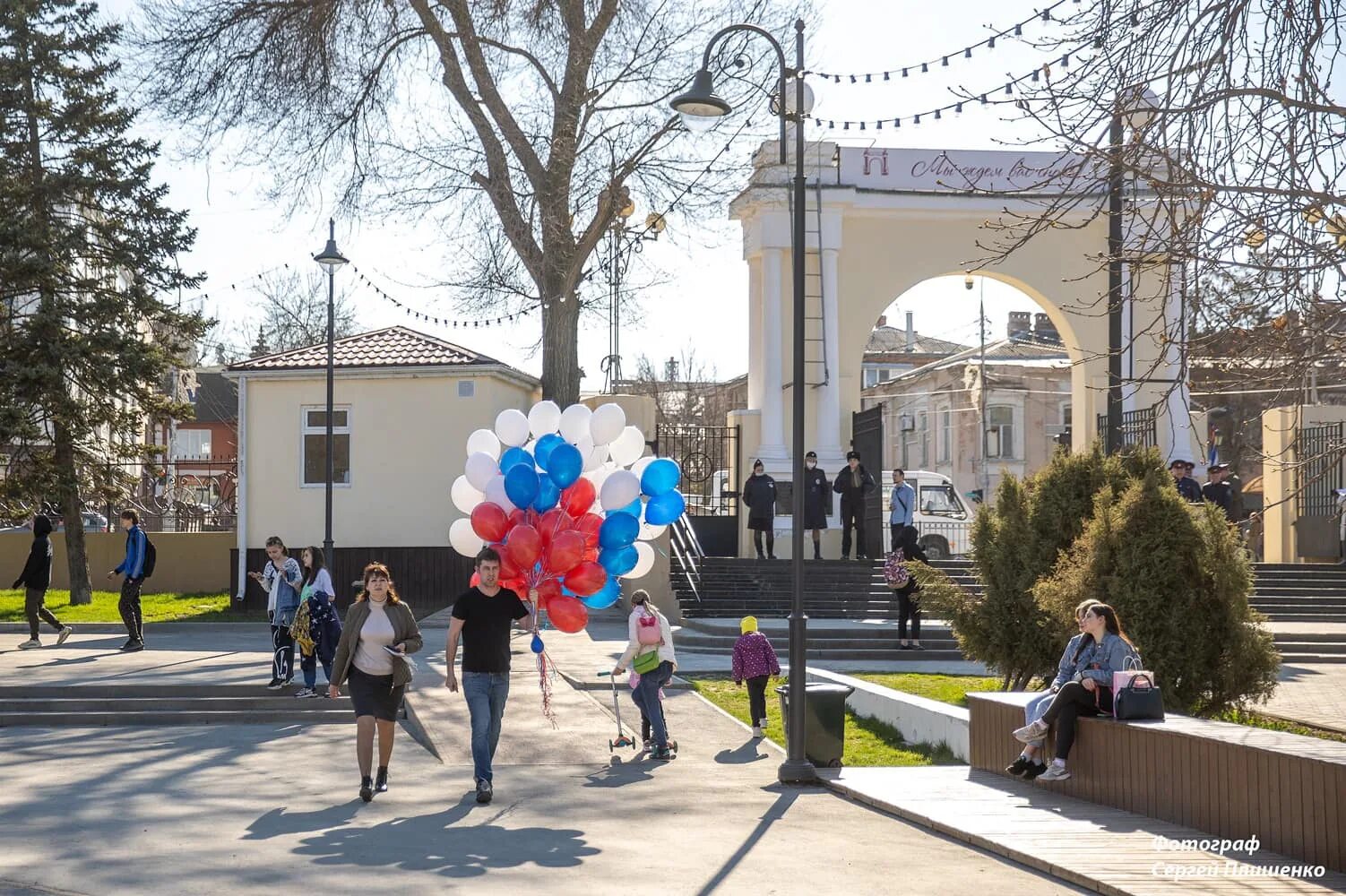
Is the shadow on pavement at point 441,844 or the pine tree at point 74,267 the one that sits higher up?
the pine tree at point 74,267

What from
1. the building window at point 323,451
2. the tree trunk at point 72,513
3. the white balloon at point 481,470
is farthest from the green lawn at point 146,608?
the white balloon at point 481,470

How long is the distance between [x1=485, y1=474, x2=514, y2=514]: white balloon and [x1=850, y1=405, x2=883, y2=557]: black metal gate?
45.5 feet

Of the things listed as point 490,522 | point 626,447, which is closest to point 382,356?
point 626,447

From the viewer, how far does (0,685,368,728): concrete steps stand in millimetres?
15180

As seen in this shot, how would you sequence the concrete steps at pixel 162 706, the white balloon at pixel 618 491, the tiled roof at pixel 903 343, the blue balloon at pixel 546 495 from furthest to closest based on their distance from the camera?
the tiled roof at pixel 903 343, the concrete steps at pixel 162 706, the white balloon at pixel 618 491, the blue balloon at pixel 546 495

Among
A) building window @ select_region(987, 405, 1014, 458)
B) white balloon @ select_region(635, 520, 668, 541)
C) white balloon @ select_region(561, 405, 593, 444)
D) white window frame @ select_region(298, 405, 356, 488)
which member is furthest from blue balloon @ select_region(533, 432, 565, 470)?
building window @ select_region(987, 405, 1014, 458)

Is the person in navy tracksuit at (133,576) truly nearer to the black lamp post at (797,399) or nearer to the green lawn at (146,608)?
the green lawn at (146,608)

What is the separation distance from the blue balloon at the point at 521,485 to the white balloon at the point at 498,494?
158 millimetres

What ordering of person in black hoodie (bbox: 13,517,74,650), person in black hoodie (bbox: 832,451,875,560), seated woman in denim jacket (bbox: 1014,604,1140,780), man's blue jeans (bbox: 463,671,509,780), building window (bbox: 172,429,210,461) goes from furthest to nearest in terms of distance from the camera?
building window (bbox: 172,429,210,461), person in black hoodie (bbox: 832,451,875,560), person in black hoodie (bbox: 13,517,74,650), man's blue jeans (bbox: 463,671,509,780), seated woman in denim jacket (bbox: 1014,604,1140,780)

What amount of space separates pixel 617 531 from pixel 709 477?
16.6 m

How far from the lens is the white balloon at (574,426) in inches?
571

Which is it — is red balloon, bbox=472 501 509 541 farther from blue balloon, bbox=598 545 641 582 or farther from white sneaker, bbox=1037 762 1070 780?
white sneaker, bbox=1037 762 1070 780

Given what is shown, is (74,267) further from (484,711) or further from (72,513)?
(484,711)

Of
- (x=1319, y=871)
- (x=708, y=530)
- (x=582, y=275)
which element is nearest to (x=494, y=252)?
(x=582, y=275)
